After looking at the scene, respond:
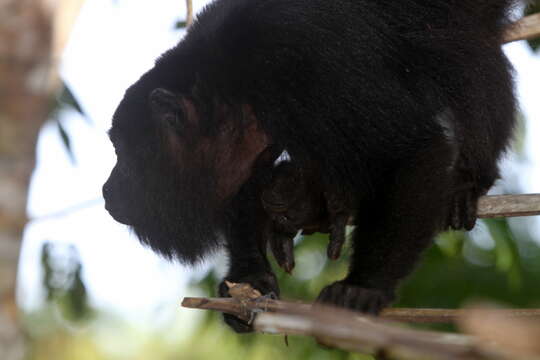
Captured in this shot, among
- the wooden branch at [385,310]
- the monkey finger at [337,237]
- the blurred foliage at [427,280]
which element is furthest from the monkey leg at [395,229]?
the blurred foliage at [427,280]

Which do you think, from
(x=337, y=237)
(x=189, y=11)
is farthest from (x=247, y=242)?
(x=189, y=11)

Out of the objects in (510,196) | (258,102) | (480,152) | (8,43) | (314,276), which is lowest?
(314,276)

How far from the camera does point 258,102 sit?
2.33m

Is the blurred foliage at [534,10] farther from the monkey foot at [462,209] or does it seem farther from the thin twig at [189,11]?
the thin twig at [189,11]

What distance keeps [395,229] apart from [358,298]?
9.0 inches

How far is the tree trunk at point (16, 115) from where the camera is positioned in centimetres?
173

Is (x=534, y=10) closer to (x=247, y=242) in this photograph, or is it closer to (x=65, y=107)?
(x=247, y=242)

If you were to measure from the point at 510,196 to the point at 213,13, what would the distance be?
1157mm

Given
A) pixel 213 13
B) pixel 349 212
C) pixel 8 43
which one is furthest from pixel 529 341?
pixel 213 13

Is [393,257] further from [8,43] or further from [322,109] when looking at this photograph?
[8,43]

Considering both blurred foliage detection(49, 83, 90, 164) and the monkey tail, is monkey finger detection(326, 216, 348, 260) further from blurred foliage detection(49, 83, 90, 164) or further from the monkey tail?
blurred foliage detection(49, 83, 90, 164)

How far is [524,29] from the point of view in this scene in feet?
8.19

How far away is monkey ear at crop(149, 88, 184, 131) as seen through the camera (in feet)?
7.82

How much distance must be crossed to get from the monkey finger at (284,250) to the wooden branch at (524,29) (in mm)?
1037
